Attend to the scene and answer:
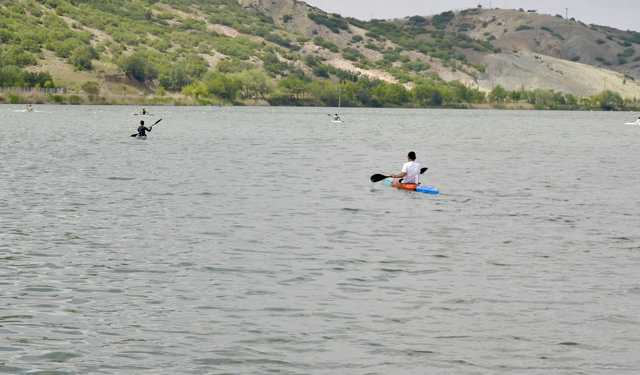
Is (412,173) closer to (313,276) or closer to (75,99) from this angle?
(313,276)

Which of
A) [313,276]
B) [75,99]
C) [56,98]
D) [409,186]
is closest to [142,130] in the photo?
[409,186]

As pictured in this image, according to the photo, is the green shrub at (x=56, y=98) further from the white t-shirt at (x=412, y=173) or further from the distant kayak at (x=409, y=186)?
the white t-shirt at (x=412, y=173)

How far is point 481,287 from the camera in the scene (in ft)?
51.2

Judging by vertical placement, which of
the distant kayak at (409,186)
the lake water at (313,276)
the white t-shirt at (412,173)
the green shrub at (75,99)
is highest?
the green shrub at (75,99)

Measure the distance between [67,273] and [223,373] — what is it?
6899 millimetres

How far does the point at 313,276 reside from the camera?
53.7 ft

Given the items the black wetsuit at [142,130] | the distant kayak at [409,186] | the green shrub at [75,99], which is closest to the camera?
the distant kayak at [409,186]

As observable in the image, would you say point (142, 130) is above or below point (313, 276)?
above

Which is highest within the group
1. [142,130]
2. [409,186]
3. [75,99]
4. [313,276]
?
[75,99]

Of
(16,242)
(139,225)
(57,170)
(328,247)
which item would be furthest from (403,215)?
(57,170)

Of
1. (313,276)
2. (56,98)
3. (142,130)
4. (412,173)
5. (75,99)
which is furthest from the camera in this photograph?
(75,99)

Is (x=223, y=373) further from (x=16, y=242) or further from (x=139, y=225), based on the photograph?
(x=139, y=225)

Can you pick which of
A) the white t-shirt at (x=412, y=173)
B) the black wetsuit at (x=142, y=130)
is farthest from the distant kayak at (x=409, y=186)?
the black wetsuit at (x=142, y=130)

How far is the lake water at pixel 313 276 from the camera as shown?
451 inches
